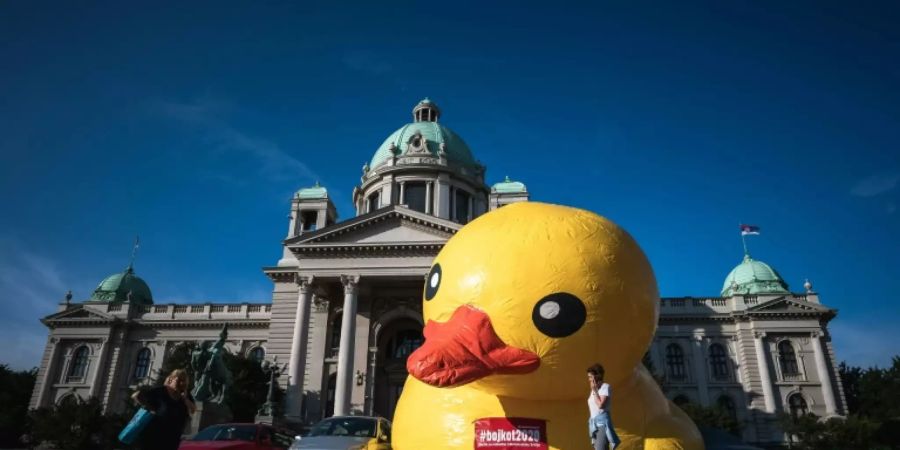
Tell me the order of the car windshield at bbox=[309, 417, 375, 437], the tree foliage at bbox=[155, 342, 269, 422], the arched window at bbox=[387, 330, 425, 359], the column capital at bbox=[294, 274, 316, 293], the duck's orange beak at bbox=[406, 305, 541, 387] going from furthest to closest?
1. the arched window at bbox=[387, 330, 425, 359]
2. the column capital at bbox=[294, 274, 316, 293]
3. the tree foliage at bbox=[155, 342, 269, 422]
4. the car windshield at bbox=[309, 417, 375, 437]
5. the duck's orange beak at bbox=[406, 305, 541, 387]

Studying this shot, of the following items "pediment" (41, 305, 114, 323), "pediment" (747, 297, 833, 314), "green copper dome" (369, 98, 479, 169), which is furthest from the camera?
"green copper dome" (369, 98, 479, 169)

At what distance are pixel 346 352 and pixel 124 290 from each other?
111 ft

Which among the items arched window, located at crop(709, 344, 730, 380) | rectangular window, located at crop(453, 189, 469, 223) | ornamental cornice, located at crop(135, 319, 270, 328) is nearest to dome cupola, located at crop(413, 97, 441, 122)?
rectangular window, located at crop(453, 189, 469, 223)

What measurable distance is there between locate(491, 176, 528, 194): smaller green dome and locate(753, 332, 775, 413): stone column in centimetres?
2070

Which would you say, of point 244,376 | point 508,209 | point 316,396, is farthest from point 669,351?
point 508,209

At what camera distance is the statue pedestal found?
17.8 meters

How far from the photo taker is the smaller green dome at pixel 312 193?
44.6 metres

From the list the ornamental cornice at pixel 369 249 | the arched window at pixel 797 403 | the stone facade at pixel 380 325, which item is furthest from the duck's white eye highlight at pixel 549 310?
the arched window at pixel 797 403

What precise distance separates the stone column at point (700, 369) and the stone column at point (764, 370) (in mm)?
3546

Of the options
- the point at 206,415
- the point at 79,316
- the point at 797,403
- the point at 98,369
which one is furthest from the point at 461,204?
the point at 79,316

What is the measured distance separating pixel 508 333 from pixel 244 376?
2976cm

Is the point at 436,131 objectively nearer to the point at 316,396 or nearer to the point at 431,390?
the point at 316,396

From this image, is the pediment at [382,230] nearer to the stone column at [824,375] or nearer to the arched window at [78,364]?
the arched window at [78,364]

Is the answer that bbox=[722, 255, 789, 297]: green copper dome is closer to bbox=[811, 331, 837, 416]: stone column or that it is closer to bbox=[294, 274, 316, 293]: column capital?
bbox=[811, 331, 837, 416]: stone column
